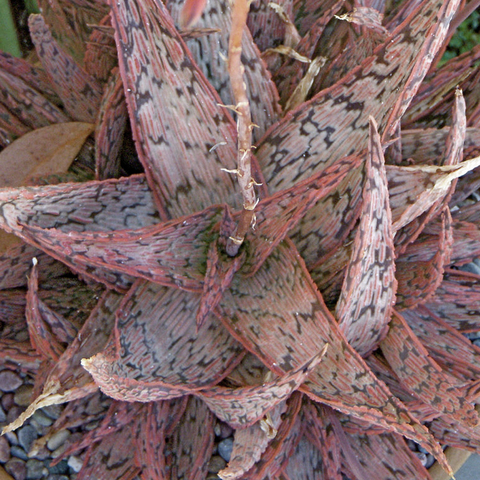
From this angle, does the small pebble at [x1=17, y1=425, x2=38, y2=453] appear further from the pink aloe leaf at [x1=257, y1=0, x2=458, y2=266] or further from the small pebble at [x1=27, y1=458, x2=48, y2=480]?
the pink aloe leaf at [x1=257, y1=0, x2=458, y2=266]

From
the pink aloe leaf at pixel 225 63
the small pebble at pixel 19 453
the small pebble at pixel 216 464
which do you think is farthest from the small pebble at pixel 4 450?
the pink aloe leaf at pixel 225 63

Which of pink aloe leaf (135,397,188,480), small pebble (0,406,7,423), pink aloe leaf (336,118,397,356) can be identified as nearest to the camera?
pink aloe leaf (336,118,397,356)

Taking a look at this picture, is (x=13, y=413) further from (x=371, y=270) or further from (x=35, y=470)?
(x=371, y=270)

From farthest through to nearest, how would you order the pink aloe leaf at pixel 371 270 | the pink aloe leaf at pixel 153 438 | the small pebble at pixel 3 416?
the small pebble at pixel 3 416, the pink aloe leaf at pixel 153 438, the pink aloe leaf at pixel 371 270

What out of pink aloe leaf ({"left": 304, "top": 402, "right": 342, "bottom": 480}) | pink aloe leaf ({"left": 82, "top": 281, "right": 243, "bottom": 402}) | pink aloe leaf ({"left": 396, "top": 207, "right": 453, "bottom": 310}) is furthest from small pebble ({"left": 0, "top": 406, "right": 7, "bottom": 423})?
pink aloe leaf ({"left": 396, "top": 207, "right": 453, "bottom": 310})

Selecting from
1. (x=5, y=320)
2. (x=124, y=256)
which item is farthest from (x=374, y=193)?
(x=5, y=320)

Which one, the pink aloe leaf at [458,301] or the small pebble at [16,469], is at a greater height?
the pink aloe leaf at [458,301]

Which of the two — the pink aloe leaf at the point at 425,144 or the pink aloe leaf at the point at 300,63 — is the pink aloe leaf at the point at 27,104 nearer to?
the pink aloe leaf at the point at 300,63
